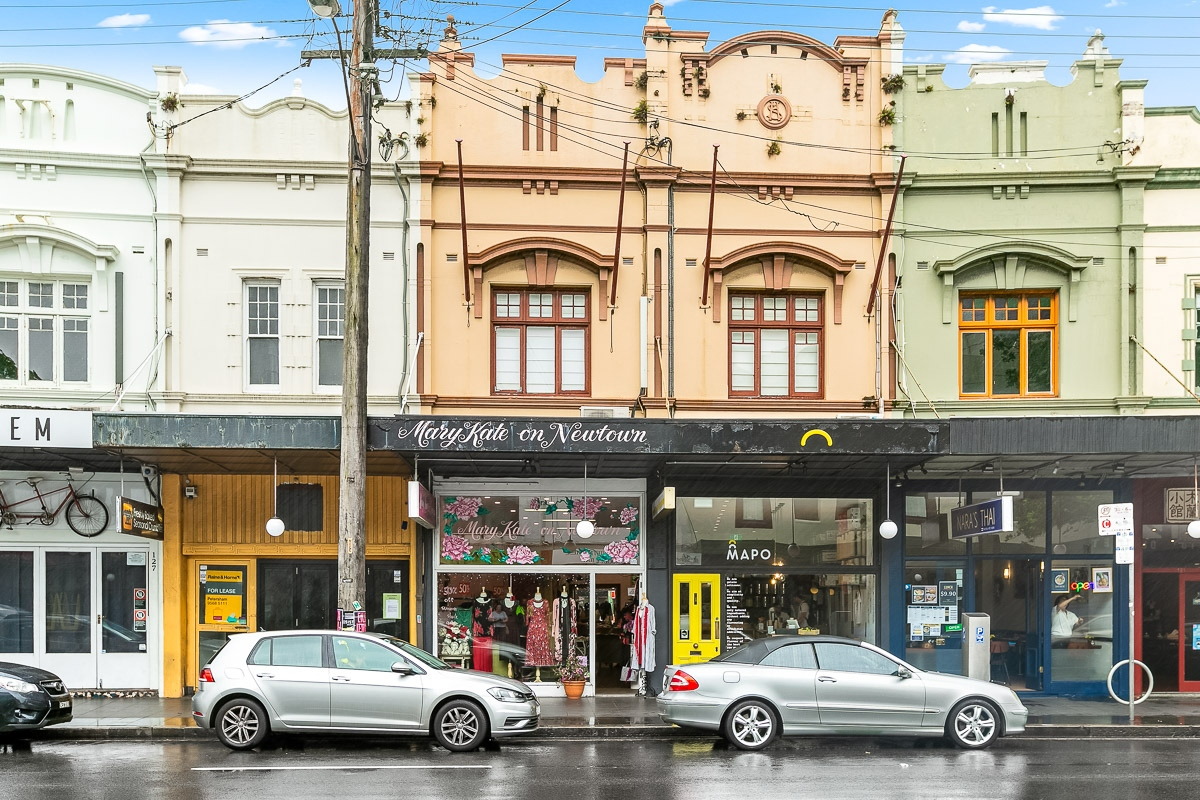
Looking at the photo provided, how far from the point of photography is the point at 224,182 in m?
19.4

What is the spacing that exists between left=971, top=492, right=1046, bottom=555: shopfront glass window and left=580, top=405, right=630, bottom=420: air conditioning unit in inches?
232

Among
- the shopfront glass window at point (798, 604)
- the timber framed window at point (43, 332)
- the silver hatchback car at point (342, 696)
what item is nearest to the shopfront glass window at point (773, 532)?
the shopfront glass window at point (798, 604)

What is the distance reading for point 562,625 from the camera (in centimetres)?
1947

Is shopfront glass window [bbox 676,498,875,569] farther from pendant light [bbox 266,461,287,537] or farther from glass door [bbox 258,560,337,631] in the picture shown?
pendant light [bbox 266,461,287,537]

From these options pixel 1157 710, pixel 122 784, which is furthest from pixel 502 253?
pixel 1157 710

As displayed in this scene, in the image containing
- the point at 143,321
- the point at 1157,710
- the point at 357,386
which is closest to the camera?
the point at 357,386

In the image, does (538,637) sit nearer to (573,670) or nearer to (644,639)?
(573,670)

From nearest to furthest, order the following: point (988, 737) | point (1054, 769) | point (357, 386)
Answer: point (1054, 769) < point (988, 737) < point (357, 386)

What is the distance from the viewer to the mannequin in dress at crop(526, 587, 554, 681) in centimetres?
1942

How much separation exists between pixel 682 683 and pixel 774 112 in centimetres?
997

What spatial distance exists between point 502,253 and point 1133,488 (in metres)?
10.8

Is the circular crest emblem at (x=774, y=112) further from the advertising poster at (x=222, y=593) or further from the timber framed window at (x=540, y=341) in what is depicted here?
the advertising poster at (x=222, y=593)

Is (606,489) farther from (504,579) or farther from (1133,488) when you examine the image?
(1133,488)

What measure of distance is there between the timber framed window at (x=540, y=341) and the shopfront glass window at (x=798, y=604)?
4.12m
